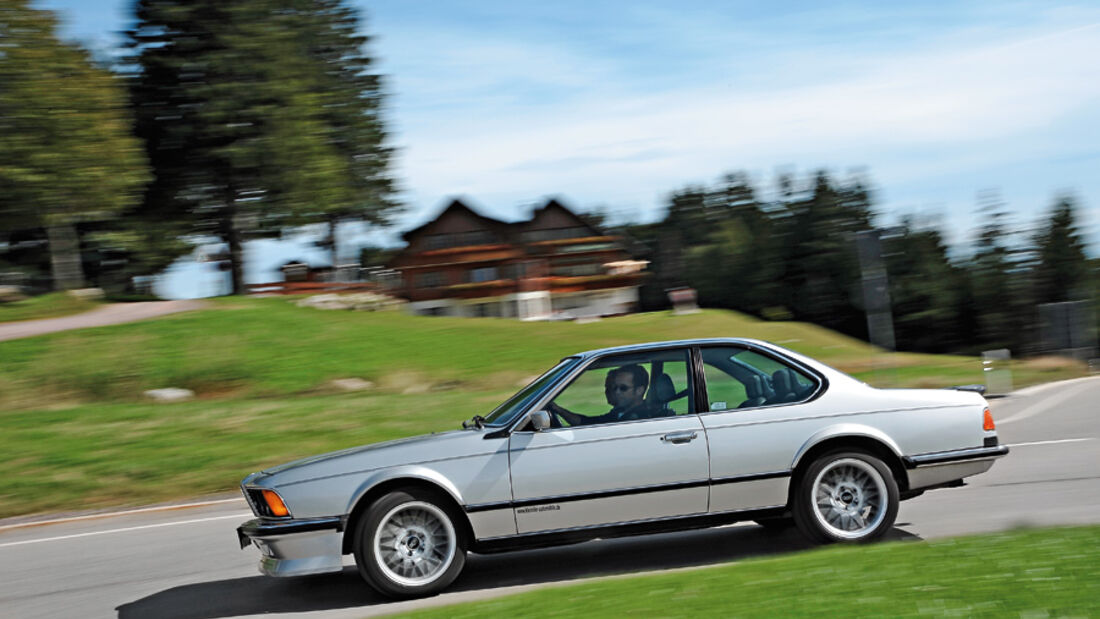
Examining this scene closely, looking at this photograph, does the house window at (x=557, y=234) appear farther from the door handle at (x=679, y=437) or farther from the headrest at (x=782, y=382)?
the door handle at (x=679, y=437)

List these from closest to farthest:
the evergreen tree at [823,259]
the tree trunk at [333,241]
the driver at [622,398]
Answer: the driver at [622,398] → the tree trunk at [333,241] → the evergreen tree at [823,259]

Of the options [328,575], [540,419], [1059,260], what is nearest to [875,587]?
[540,419]

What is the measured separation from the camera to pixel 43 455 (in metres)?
15.8

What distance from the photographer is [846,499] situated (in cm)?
697

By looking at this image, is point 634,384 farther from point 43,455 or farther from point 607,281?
point 607,281

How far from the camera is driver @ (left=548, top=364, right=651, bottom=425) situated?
22.8 feet

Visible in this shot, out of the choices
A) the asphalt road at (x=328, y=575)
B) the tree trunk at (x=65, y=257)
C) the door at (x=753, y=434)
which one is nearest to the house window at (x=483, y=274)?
the tree trunk at (x=65, y=257)

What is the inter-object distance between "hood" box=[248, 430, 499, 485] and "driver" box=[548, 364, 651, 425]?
0.57 metres

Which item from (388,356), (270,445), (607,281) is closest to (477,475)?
(270,445)

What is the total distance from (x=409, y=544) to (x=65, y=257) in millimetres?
39993

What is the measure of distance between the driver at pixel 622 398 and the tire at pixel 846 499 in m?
1.20

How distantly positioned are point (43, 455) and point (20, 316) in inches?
774

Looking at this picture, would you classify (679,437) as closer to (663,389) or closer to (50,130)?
(663,389)

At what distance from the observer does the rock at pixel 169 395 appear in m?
24.0
